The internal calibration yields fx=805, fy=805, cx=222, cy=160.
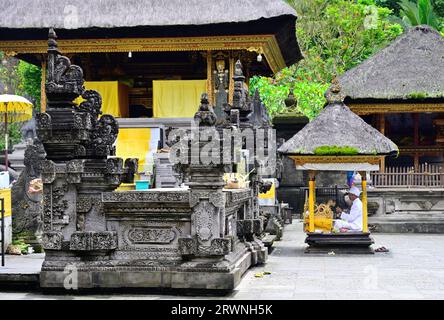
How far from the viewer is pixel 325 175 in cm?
2808

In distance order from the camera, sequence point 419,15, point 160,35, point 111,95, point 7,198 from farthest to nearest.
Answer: point 419,15 < point 111,95 < point 160,35 < point 7,198

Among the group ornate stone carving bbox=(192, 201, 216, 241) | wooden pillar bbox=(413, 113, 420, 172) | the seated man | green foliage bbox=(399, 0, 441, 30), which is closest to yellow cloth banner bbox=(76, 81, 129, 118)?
wooden pillar bbox=(413, 113, 420, 172)

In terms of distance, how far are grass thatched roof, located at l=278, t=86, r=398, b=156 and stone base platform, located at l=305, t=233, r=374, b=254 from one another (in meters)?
1.76

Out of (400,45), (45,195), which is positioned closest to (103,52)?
(400,45)

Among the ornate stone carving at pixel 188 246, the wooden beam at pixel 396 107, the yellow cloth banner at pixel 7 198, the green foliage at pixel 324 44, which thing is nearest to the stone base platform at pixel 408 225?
the wooden beam at pixel 396 107

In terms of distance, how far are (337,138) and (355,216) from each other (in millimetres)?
1734

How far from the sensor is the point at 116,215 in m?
11.4

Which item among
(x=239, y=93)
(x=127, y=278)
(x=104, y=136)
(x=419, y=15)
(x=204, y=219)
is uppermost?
(x=419, y=15)

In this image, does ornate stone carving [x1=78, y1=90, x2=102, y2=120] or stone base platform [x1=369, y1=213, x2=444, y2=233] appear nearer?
ornate stone carving [x1=78, y1=90, x2=102, y2=120]

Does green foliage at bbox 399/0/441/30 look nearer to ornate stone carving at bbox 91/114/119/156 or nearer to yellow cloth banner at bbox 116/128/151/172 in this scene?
yellow cloth banner at bbox 116/128/151/172

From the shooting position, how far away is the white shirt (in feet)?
56.2

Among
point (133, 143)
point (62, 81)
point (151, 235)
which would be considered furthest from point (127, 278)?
point (133, 143)

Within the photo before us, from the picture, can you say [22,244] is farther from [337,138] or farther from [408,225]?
[408,225]
